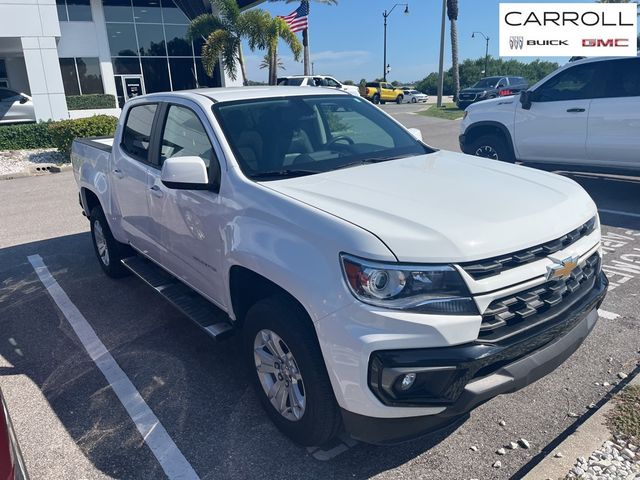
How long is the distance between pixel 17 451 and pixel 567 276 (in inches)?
95.5

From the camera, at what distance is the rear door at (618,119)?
6.98 metres

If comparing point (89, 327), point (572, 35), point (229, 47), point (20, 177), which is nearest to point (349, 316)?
point (89, 327)

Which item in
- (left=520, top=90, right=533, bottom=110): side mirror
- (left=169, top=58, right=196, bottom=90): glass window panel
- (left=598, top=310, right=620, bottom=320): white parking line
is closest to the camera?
(left=598, top=310, right=620, bottom=320): white parking line

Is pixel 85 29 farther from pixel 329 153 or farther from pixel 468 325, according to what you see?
pixel 468 325

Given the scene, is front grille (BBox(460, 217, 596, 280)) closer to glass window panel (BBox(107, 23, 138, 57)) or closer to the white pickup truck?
the white pickup truck

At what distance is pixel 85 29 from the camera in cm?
2530

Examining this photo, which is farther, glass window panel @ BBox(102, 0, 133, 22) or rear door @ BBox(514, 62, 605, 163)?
glass window panel @ BBox(102, 0, 133, 22)

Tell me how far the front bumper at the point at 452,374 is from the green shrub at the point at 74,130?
13729 millimetres

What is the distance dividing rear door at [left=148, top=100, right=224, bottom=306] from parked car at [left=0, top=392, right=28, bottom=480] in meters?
1.50

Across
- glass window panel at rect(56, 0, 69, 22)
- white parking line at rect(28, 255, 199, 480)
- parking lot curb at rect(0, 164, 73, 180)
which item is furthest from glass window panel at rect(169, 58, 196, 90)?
white parking line at rect(28, 255, 199, 480)

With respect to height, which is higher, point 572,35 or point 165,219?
point 572,35

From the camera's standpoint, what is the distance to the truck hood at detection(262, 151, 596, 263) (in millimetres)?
2281

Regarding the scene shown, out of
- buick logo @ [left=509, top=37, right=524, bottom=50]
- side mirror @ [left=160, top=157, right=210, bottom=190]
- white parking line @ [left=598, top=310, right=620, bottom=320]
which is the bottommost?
white parking line @ [left=598, top=310, right=620, bottom=320]

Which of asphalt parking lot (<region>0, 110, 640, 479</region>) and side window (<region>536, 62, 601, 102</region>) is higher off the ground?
side window (<region>536, 62, 601, 102</region>)
